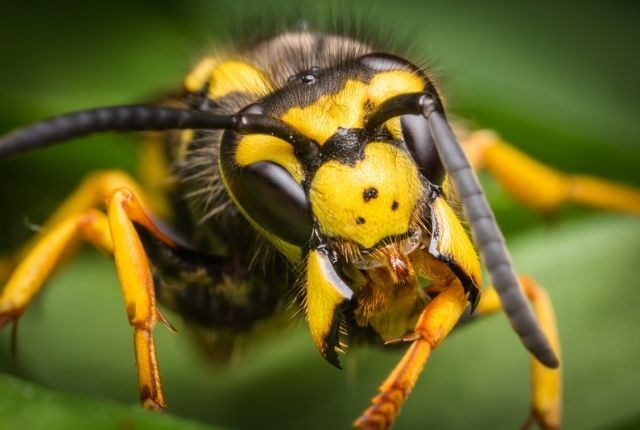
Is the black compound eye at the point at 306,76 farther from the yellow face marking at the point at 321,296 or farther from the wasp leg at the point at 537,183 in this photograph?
the wasp leg at the point at 537,183

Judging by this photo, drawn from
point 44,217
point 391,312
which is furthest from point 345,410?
point 44,217

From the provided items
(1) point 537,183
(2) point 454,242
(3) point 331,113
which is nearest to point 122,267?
(3) point 331,113

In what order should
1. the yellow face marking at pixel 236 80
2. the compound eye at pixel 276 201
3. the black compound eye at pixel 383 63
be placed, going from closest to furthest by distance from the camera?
the compound eye at pixel 276 201, the black compound eye at pixel 383 63, the yellow face marking at pixel 236 80

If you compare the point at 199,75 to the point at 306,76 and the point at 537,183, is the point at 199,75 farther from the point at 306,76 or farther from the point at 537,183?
the point at 537,183

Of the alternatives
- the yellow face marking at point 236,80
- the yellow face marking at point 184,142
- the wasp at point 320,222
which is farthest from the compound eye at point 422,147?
the yellow face marking at point 184,142

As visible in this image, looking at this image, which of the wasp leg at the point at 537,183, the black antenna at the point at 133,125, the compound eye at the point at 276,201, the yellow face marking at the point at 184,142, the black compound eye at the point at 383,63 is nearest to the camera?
the black antenna at the point at 133,125

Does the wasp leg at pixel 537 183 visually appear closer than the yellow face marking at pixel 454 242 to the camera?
No

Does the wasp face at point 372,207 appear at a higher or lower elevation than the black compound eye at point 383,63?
lower
